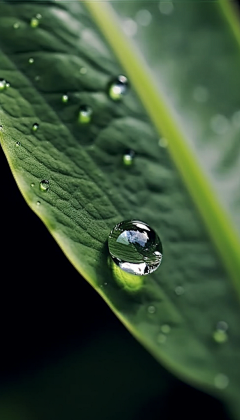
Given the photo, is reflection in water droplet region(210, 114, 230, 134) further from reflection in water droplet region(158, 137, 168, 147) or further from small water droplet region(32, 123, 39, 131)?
small water droplet region(32, 123, 39, 131)

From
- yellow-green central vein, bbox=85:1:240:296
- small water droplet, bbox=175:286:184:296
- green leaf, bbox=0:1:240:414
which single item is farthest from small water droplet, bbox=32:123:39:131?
small water droplet, bbox=175:286:184:296

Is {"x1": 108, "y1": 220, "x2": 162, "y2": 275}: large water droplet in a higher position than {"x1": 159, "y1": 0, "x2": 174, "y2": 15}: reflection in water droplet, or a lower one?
lower

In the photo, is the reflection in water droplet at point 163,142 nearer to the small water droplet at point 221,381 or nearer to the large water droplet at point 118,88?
the large water droplet at point 118,88

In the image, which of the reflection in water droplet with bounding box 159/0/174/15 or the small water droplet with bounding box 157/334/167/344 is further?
the reflection in water droplet with bounding box 159/0/174/15

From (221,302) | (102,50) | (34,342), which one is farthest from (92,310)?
(102,50)

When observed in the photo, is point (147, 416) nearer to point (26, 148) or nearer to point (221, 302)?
point (221, 302)

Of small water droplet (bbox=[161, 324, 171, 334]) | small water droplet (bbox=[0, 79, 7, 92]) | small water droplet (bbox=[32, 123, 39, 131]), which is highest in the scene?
small water droplet (bbox=[0, 79, 7, 92])
